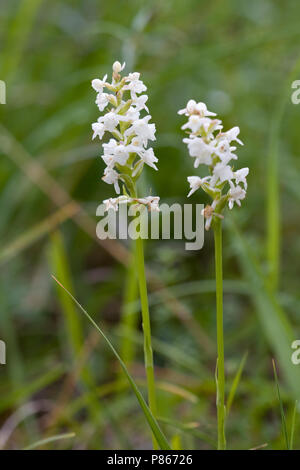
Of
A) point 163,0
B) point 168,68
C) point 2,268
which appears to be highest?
point 163,0

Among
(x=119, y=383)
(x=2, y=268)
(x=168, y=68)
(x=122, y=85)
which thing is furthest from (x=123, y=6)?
(x=122, y=85)

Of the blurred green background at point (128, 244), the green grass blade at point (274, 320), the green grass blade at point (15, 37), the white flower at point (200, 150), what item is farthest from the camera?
the green grass blade at point (15, 37)

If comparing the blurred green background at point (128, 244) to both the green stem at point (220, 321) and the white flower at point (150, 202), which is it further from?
the white flower at point (150, 202)

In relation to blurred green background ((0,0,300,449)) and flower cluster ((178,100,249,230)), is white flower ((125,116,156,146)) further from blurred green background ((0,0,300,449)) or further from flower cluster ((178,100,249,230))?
blurred green background ((0,0,300,449))

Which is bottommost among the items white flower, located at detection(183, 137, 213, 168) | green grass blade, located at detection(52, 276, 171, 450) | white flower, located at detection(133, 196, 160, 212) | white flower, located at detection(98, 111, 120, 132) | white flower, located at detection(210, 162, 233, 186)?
green grass blade, located at detection(52, 276, 171, 450)

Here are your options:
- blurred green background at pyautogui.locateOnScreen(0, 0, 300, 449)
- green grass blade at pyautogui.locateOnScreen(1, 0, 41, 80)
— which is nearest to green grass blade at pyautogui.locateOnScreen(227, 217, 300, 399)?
blurred green background at pyautogui.locateOnScreen(0, 0, 300, 449)

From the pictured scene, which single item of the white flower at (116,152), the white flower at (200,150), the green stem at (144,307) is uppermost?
→ the white flower at (116,152)

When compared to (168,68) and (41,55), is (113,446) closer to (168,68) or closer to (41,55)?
(168,68)

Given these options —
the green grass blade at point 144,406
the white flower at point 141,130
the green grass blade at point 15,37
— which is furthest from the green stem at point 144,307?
the green grass blade at point 15,37
